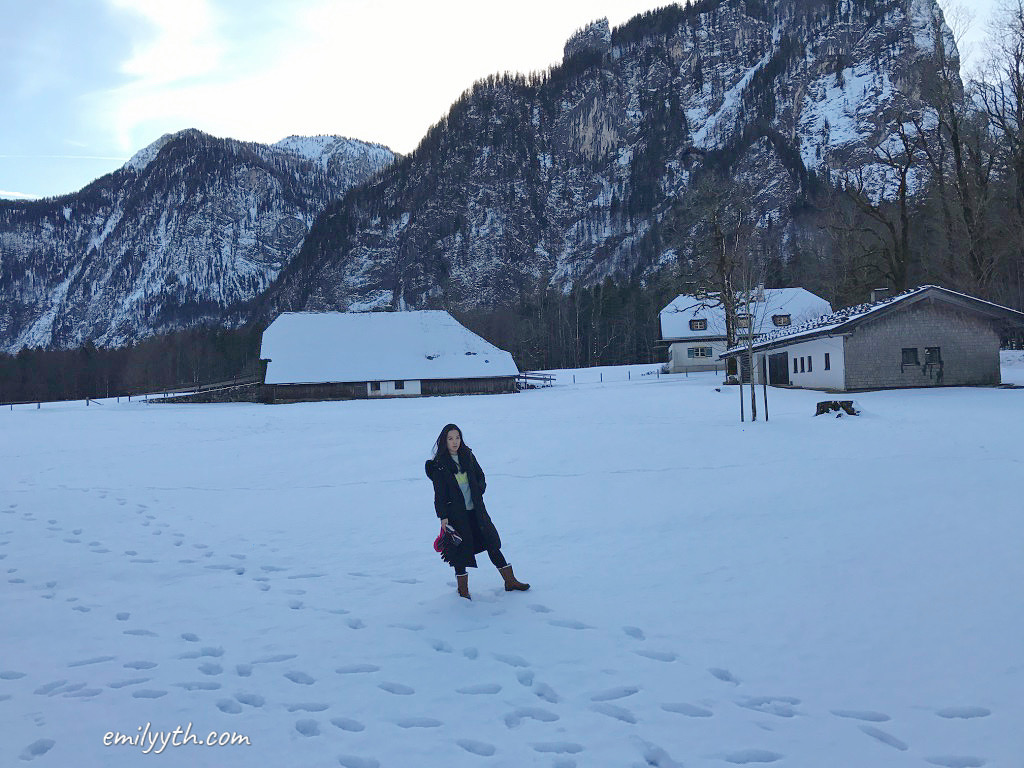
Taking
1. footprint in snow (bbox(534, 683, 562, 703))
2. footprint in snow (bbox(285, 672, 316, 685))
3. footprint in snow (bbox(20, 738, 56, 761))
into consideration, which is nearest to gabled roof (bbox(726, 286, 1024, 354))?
footprint in snow (bbox(534, 683, 562, 703))

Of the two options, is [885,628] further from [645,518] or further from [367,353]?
[367,353]

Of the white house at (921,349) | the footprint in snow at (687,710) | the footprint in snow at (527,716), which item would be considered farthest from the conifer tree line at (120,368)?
the footprint in snow at (687,710)

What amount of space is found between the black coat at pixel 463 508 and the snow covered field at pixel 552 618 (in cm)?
55

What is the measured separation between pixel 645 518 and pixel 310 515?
5797 millimetres

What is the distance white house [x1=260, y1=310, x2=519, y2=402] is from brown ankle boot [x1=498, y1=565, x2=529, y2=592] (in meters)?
41.8

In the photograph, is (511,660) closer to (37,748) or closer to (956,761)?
(956,761)

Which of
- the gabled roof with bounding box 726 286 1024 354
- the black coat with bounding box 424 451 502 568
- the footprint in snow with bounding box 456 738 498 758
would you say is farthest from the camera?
the gabled roof with bounding box 726 286 1024 354

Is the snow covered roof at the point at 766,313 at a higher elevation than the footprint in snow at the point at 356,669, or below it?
higher

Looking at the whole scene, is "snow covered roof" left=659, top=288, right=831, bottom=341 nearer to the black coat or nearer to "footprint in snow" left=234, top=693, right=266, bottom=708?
the black coat

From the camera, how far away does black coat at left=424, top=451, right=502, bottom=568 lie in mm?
6730

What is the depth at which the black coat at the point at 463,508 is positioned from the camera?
6730mm

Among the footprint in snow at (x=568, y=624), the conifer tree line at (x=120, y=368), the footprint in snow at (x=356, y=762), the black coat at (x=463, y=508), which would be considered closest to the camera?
the footprint in snow at (x=356, y=762)

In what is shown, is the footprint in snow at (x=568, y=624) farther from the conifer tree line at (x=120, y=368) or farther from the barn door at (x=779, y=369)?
the conifer tree line at (x=120, y=368)

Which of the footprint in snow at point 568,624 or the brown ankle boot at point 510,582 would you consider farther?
the brown ankle boot at point 510,582
